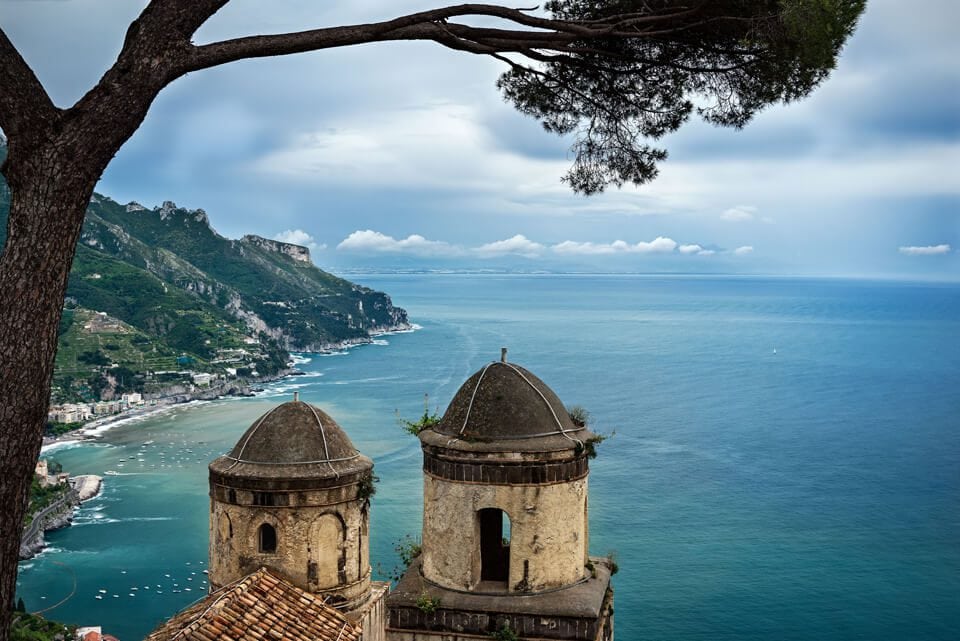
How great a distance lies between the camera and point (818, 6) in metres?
7.04

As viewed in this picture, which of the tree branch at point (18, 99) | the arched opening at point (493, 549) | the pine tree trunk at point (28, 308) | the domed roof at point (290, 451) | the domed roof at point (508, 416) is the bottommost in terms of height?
the arched opening at point (493, 549)

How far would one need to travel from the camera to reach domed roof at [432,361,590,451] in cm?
999

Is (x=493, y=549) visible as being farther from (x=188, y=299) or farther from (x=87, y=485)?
(x=188, y=299)

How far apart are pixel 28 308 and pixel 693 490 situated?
180 feet

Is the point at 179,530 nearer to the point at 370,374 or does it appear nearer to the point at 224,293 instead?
the point at 370,374

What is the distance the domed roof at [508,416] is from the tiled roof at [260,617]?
2.63 m

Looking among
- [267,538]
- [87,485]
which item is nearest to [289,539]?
[267,538]

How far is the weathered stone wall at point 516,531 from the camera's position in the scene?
9.88 metres

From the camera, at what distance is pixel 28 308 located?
4.64 meters

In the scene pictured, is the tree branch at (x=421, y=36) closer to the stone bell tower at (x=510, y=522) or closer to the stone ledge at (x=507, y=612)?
the stone bell tower at (x=510, y=522)

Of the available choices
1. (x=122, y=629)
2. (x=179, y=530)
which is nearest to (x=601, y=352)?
(x=179, y=530)

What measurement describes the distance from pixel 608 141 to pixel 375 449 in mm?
58157

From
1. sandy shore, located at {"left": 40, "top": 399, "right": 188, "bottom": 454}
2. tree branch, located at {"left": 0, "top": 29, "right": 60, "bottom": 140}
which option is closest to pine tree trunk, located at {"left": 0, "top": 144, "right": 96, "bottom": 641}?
tree branch, located at {"left": 0, "top": 29, "right": 60, "bottom": 140}

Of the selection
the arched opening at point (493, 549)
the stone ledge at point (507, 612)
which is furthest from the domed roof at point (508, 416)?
the stone ledge at point (507, 612)
